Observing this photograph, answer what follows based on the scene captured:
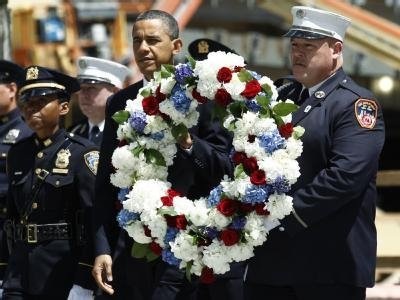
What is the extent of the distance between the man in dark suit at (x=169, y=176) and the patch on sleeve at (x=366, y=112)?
661 mm

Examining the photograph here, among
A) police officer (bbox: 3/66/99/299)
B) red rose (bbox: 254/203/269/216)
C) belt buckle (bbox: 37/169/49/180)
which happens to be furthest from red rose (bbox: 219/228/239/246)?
belt buckle (bbox: 37/169/49/180)

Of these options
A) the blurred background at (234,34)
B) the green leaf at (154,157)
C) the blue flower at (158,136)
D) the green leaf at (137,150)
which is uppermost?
the blue flower at (158,136)

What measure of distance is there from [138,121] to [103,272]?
78 centimetres

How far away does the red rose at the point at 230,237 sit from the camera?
4.86m

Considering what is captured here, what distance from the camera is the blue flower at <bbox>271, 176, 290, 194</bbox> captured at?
4.77 meters

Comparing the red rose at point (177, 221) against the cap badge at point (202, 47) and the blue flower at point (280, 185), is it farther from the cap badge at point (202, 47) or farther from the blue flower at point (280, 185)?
the cap badge at point (202, 47)

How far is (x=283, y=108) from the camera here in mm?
4863

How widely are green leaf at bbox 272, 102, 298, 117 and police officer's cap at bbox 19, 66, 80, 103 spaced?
6.24ft

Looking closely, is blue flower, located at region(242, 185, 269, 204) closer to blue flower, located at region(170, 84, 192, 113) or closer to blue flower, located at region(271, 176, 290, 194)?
blue flower, located at region(271, 176, 290, 194)

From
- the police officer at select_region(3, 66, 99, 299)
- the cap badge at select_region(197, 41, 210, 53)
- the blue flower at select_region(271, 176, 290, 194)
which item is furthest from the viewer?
the cap badge at select_region(197, 41, 210, 53)

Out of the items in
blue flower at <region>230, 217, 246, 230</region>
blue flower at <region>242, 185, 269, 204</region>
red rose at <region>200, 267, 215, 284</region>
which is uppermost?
blue flower at <region>242, 185, 269, 204</region>

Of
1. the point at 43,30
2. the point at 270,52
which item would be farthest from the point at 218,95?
the point at 270,52

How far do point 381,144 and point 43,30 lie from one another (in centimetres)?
1603

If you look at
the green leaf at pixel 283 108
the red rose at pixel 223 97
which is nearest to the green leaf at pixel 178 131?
the red rose at pixel 223 97
